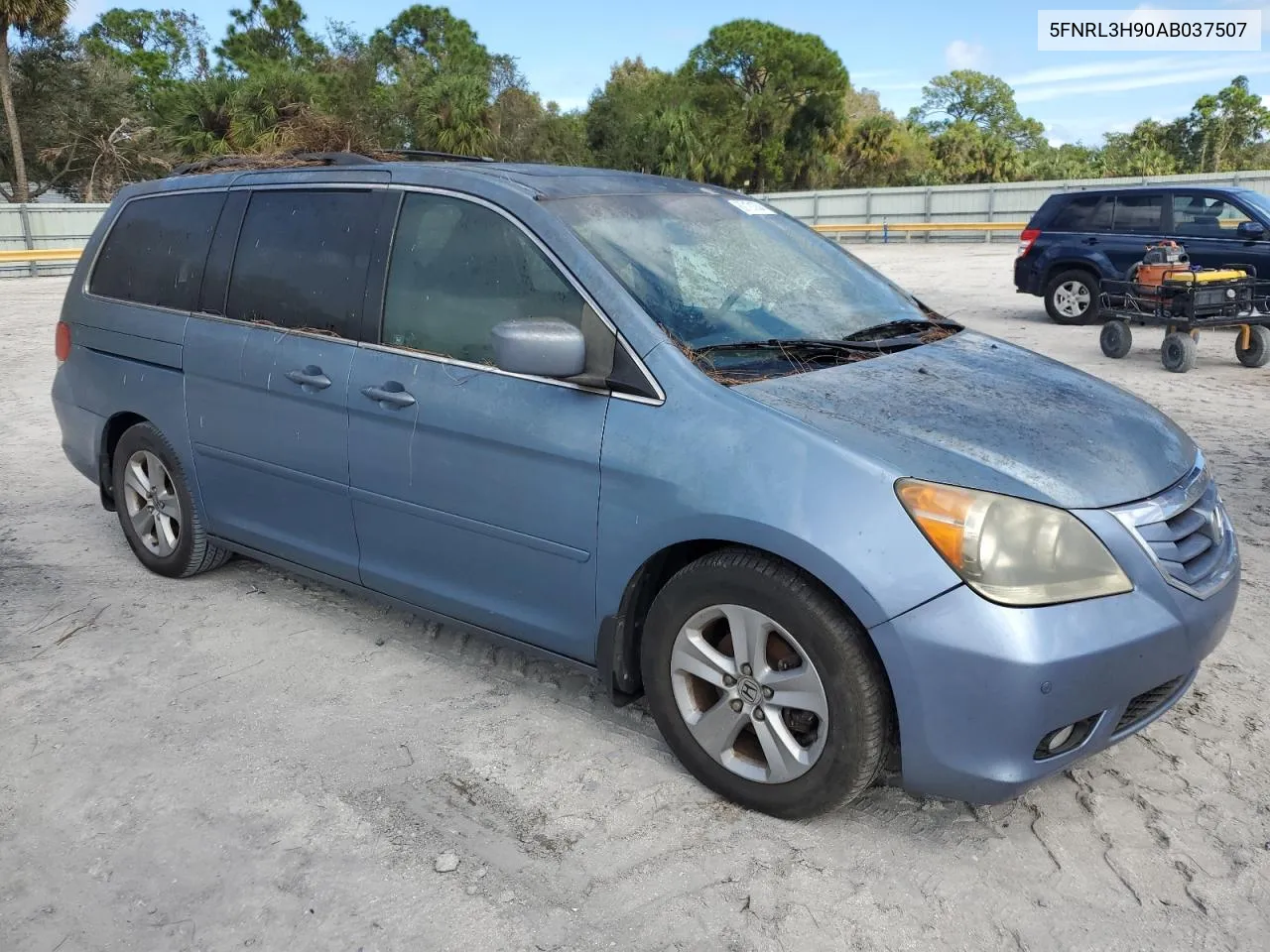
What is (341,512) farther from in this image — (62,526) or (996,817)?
(62,526)

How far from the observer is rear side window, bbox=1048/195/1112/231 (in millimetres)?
13133

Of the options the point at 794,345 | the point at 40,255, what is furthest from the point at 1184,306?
the point at 40,255

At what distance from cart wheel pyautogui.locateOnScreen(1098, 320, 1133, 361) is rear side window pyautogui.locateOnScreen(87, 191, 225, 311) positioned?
29.3ft

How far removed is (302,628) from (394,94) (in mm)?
50574

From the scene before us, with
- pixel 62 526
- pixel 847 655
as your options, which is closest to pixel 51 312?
pixel 62 526

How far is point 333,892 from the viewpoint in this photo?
2.78 m

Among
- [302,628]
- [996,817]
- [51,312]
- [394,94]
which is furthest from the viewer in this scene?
[394,94]

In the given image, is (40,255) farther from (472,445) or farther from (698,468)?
(698,468)

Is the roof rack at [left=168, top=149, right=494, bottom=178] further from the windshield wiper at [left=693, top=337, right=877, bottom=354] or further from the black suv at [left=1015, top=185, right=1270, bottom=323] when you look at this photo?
the black suv at [left=1015, top=185, right=1270, bottom=323]

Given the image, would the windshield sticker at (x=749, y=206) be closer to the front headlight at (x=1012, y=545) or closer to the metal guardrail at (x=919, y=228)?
the front headlight at (x=1012, y=545)

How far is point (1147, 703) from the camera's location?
2.91 m

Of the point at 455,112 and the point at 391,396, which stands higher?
the point at 455,112

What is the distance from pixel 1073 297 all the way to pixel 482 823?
12.1m

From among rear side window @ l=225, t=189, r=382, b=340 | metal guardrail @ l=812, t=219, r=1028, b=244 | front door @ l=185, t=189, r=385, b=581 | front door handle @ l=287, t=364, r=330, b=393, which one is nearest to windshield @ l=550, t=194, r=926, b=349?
rear side window @ l=225, t=189, r=382, b=340
